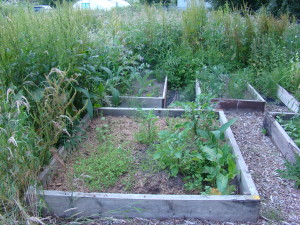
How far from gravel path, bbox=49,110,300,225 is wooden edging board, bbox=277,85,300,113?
22.4 inches

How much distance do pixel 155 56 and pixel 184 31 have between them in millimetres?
1190

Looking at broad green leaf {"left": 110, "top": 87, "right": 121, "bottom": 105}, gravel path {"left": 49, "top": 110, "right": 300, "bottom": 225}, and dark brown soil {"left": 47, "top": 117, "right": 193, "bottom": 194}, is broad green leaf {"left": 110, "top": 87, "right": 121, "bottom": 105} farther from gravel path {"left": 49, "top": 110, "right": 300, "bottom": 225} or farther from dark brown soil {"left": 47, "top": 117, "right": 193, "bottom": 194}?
gravel path {"left": 49, "top": 110, "right": 300, "bottom": 225}

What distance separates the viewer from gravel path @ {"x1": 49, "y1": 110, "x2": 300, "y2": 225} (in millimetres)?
2713

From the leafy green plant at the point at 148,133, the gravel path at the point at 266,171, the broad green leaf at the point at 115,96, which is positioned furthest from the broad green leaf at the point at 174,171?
the broad green leaf at the point at 115,96

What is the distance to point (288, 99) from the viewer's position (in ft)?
17.5

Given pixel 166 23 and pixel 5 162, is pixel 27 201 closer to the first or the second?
pixel 5 162

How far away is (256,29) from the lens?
23.1 feet

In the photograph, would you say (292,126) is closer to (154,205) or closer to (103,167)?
(154,205)

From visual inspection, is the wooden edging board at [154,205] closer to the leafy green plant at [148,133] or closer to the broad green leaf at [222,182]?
the broad green leaf at [222,182]

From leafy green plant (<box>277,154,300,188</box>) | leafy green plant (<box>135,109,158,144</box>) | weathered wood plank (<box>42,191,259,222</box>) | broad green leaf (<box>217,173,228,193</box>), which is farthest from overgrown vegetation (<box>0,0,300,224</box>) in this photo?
leafy green plant (<box>277,154,300,188</box>)

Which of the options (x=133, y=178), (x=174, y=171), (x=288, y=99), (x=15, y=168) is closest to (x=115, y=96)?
(x=133, y=178)

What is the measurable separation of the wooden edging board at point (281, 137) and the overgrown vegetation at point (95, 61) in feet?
3.84

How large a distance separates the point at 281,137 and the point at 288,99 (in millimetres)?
1650

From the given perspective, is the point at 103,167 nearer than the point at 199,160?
No
